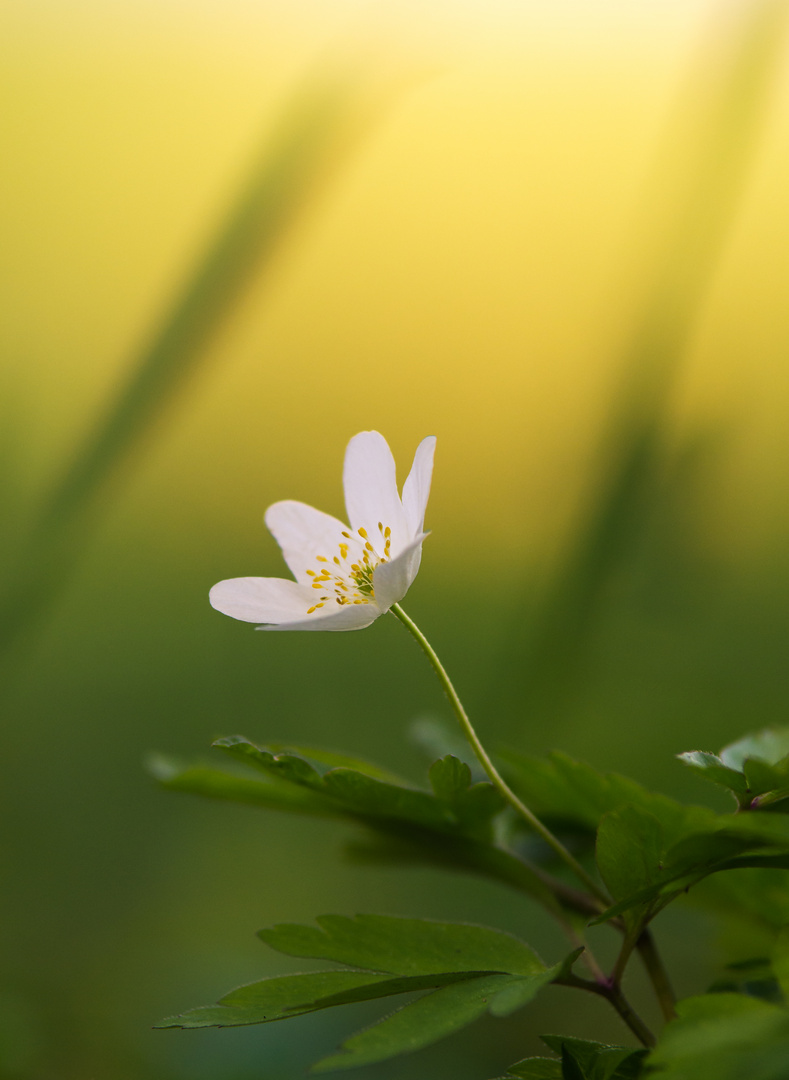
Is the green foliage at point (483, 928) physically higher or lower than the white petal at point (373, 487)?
lower

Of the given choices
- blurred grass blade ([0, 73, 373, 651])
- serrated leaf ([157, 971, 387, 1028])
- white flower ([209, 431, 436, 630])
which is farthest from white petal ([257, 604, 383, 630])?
blurred grass blade ([0, 73, 373, 651])

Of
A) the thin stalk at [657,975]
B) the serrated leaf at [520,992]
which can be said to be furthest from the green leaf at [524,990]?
the thin stalk at [657,975]

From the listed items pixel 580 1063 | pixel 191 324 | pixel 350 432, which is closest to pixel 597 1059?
pixel 580 1063

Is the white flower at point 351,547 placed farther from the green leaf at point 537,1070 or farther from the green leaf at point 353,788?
the green leaf at point 537,1070

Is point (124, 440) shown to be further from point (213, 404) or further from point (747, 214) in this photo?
point (747, 214)

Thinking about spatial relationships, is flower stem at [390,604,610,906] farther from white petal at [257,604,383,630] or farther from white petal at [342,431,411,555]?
white petal at [342,431,411,555]
